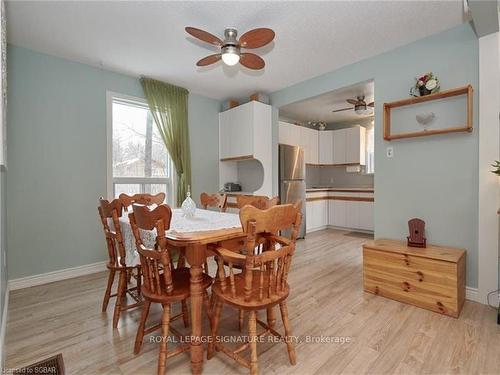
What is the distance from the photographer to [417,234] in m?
2.47

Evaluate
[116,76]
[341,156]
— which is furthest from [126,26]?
[341,156]

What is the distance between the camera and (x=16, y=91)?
270cm

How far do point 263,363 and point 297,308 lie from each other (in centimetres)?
75

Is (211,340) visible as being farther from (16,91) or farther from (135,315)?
(16,91)

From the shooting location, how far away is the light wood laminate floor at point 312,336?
4.96ft

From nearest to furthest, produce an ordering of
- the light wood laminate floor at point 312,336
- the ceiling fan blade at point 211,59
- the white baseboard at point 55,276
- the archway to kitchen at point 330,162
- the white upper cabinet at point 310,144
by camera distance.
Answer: the light wood laminate floor at point 312,336
the ceiling fan blade at point 211,59
the white baseboard at point 55,276
the archway to kitchen at point 330,162
the white upper cabinet at point 310,144

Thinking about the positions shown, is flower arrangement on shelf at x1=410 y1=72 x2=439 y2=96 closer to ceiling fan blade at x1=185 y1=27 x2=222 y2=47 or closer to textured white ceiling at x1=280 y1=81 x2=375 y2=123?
textured white ceiling at x1=280 y1=81 x2=375 y2=123

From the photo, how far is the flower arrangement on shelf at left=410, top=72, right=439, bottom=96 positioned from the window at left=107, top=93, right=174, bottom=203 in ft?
11.0

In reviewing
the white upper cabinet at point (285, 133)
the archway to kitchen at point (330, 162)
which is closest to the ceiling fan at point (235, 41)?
the archway to kitchen at point (330, 162)

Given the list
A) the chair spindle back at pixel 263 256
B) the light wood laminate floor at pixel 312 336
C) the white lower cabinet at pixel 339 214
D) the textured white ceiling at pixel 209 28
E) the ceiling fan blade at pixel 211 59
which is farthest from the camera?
the white lower cabinet at pixel 339 214

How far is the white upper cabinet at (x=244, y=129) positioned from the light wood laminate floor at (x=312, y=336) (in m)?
2.30

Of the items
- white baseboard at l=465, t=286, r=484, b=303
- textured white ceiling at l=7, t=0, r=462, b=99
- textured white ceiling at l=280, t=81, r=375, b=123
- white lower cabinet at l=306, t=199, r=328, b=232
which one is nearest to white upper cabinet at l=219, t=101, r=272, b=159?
textured white ceiling at l=280, t=81, r=375, b=123

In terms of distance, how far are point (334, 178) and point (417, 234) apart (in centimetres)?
387

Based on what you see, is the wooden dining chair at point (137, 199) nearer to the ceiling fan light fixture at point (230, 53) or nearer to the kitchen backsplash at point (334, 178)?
the ceiling fan light fixture at point (230, 53)
